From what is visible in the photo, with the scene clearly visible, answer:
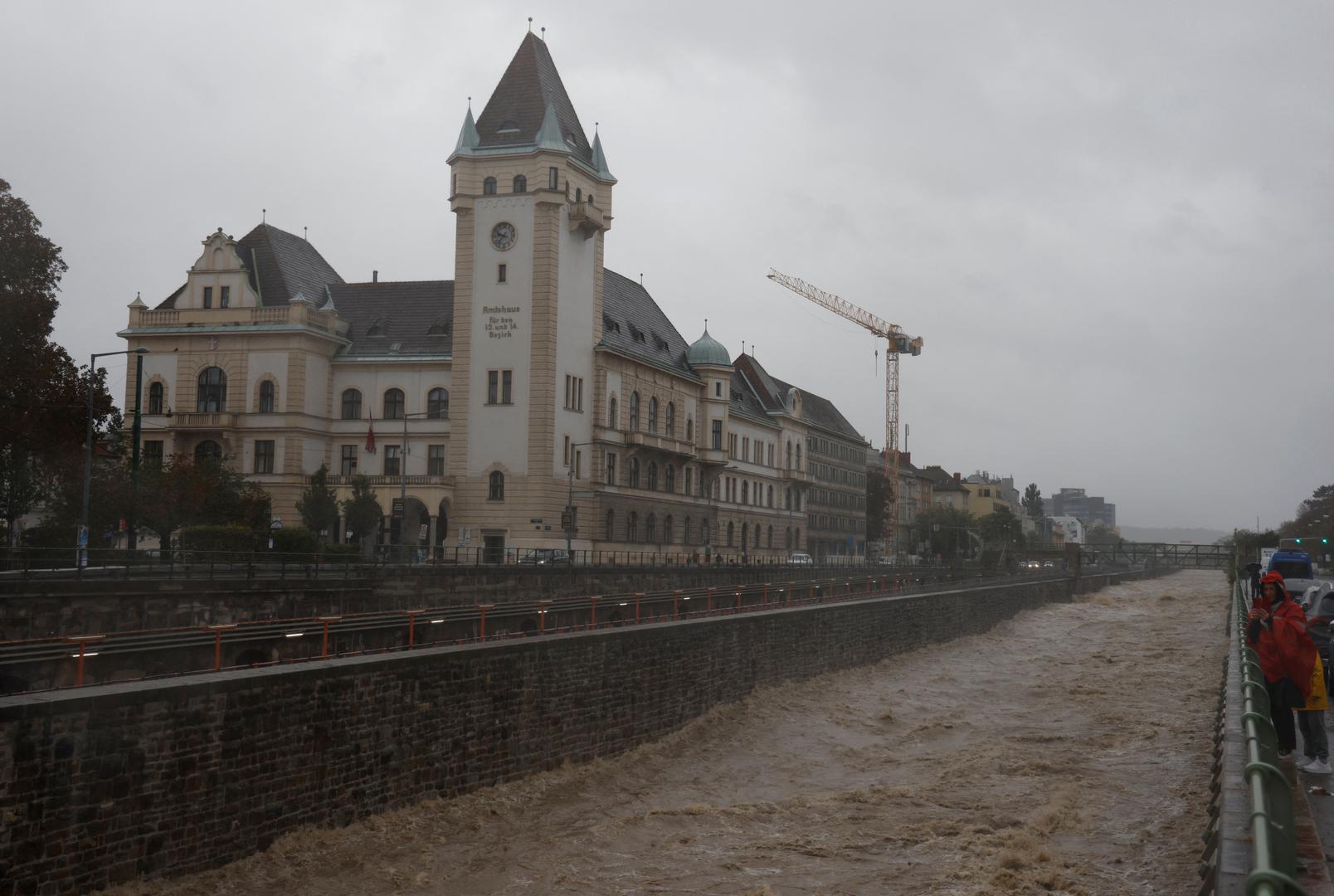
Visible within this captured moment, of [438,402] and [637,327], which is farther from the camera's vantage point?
[637,327]

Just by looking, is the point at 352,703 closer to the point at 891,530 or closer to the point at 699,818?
the point at 699,818

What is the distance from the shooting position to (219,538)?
50.3 m

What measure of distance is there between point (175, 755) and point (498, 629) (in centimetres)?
1612

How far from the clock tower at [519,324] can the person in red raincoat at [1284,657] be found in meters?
61.3

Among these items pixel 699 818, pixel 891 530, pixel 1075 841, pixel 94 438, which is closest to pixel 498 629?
pixel 699 818

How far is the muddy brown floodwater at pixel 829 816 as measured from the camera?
17016 millimetres

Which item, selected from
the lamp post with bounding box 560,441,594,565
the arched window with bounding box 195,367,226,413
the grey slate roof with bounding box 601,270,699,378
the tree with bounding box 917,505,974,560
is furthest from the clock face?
the tree with bounding box 917,505,974,560

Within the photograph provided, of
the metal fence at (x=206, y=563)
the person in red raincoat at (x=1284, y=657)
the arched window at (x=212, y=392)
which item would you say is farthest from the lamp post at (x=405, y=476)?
the person in red raincoat at (x=1284, y=657)

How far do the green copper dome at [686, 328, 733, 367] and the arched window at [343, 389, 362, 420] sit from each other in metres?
27.9

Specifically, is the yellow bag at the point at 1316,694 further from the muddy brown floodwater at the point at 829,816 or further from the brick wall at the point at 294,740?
the brick wall at the point at 294,740

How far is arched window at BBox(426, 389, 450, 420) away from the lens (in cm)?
7994

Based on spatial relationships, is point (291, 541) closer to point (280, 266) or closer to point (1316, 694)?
point (280, 266)

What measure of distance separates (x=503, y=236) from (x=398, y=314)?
1165 centimetres

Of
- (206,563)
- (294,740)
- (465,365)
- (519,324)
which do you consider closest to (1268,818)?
(294,740)
